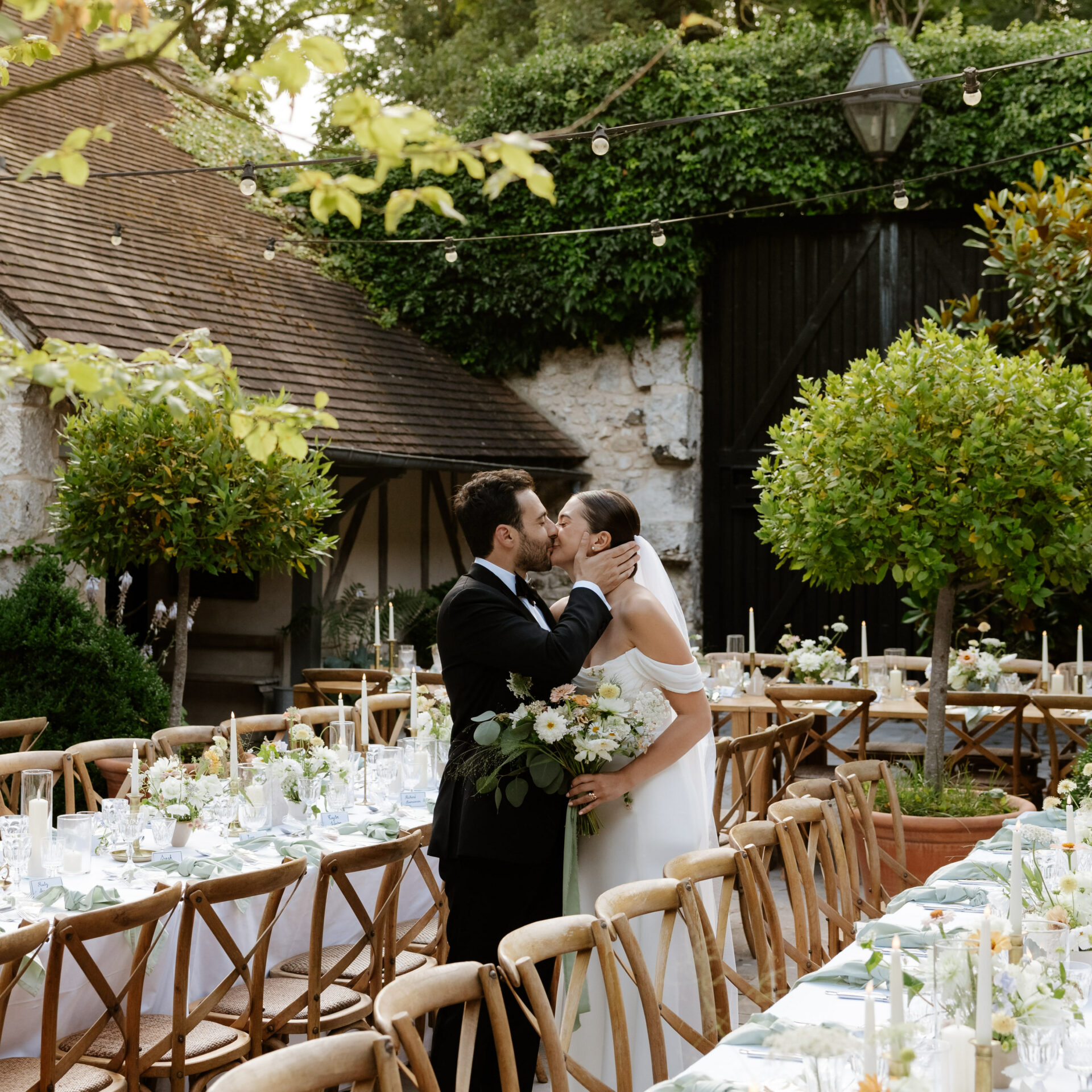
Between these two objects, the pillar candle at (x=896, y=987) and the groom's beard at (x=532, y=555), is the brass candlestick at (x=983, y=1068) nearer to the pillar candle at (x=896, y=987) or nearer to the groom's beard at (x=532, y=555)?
the pillar candle at (x=896, y=987)

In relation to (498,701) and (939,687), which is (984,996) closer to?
(498,701)

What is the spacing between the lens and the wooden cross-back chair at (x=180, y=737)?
238 inches

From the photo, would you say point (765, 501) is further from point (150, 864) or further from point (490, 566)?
point (150, 864)

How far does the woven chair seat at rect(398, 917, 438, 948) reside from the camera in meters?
4.91

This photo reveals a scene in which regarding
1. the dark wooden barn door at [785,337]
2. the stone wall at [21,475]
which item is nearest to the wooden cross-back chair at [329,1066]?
the stone wall at [21,475]

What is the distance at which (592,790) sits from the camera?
12.3 ft

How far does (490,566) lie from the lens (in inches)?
151

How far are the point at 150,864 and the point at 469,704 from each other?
1.35 meters

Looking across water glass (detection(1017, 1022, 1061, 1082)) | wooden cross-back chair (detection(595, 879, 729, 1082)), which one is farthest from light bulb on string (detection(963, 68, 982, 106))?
water glass (detection(1017, 1022, 1061, 1082))

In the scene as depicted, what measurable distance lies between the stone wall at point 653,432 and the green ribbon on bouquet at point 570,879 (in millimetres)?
9867

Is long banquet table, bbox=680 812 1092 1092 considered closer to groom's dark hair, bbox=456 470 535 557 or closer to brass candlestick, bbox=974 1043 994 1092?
brass candlestick, bbox=974 1043 994 1092

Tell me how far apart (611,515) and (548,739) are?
736mm

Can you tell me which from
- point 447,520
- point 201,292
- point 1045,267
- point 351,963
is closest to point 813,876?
point 351,963

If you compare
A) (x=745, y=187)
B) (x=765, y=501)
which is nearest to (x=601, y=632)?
(x=765, y=501)
